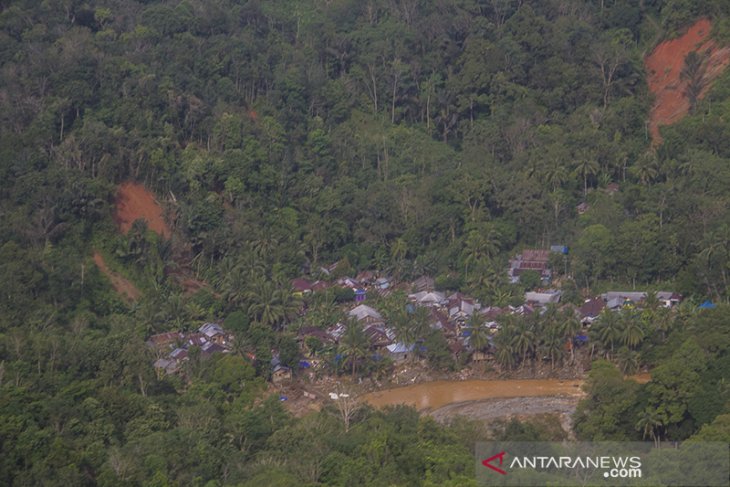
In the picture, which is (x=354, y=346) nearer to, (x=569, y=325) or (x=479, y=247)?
(x=569, y=325)

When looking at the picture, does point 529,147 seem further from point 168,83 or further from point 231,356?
point 231,356

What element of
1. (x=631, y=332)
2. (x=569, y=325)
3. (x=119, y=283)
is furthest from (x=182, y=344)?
(x=631, y=332)

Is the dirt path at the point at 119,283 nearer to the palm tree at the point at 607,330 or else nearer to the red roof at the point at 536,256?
the red roof at the point at 536,256

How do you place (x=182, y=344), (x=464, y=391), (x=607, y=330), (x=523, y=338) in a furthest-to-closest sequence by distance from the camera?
(x=182, y=344) → (x=464, y=391) → (x=523, y=338) → (x=607, y=330)

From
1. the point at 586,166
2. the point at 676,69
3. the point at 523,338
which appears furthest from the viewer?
the point at 676,69

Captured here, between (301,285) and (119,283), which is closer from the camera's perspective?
(119,283)

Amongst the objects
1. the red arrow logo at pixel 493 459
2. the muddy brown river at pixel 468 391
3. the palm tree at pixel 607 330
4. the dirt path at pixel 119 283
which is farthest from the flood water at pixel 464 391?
the red arrow logo at pixel 493 459
